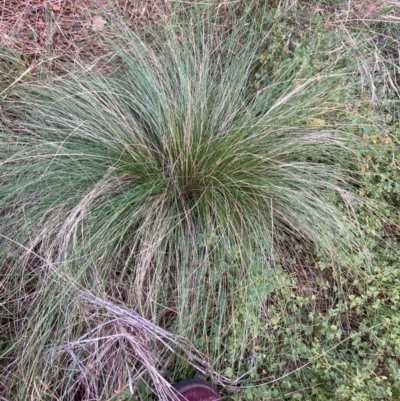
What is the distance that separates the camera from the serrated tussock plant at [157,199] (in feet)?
4.48

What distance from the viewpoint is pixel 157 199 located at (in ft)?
4.86

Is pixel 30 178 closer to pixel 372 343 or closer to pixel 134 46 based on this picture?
pixel 134 46

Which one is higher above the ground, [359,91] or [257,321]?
[359,91]

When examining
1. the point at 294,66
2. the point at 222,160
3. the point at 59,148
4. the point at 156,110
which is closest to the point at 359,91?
the point at 294,66

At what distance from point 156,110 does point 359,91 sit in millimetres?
831

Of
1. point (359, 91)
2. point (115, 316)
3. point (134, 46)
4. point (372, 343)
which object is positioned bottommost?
point (372, 343)

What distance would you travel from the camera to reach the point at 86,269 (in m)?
1.38

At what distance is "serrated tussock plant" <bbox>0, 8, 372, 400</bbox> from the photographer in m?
1.37

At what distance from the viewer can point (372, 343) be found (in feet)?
4.81

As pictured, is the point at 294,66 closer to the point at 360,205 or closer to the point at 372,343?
the point at 360,205

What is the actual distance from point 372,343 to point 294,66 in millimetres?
1037

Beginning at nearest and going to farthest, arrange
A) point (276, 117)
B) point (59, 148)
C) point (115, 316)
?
point (115, 316), point (59, 148), point (276, 117)

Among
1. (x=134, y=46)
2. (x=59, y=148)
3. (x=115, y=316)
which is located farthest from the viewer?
(x=134, y=46)

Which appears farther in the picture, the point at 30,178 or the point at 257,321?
the point at 30,178
